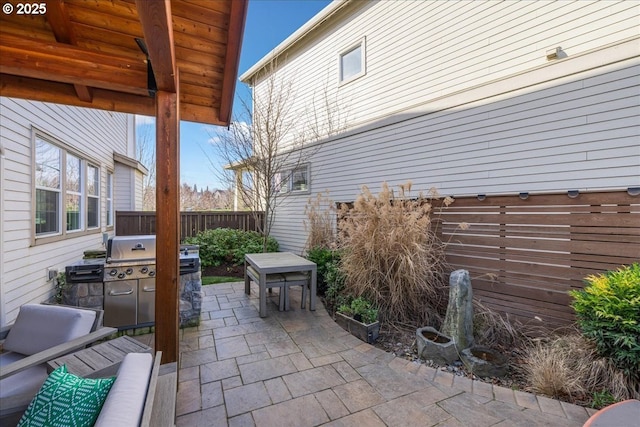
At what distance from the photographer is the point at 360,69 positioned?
269 inches

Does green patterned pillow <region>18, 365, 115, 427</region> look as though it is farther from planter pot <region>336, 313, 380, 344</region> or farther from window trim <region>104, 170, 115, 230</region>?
window trim <region>104, 170, 115, 230</region>

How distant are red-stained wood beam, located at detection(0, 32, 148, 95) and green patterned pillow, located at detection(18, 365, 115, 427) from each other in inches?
85.4

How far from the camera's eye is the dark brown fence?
26.4 ft

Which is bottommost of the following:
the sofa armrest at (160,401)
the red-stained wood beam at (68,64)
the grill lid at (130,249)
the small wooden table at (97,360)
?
the small wooden table at (97,360)

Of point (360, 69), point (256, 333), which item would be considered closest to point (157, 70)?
point (256, 333)

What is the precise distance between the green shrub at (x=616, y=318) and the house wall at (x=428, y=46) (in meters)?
2.93

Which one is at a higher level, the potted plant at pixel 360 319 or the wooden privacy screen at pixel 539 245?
the wooden privacy screen at pixel 539 245

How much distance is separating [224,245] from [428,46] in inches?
262

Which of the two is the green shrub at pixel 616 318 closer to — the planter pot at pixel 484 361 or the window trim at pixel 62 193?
the planter pot at pixel 484 361

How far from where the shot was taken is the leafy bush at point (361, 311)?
3644mm

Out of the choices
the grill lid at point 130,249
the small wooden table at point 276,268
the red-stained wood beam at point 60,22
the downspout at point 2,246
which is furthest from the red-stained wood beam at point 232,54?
the downspout at point 2,246

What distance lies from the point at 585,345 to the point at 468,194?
2403 mm

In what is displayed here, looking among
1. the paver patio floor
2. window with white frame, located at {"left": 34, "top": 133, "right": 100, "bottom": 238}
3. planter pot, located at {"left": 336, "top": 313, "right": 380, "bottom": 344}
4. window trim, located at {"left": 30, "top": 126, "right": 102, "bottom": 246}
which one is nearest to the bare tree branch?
window trim, located at {"left": 30, "top": 126, "right": 102, "bottom": 246}

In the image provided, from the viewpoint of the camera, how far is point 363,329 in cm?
354
